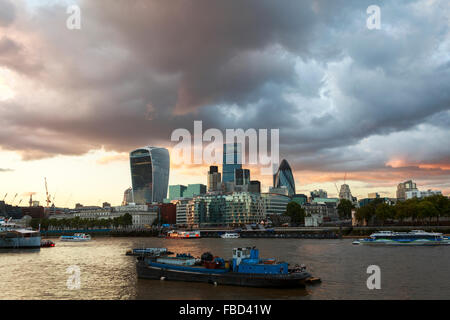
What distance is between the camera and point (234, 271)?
47.9 metres

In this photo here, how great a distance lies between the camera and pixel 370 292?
139 feet

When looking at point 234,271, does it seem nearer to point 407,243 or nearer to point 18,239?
point 407,243

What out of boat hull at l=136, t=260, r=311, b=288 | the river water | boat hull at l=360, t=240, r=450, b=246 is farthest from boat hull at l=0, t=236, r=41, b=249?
boat hull at l=360, t=240, r=450, b=246

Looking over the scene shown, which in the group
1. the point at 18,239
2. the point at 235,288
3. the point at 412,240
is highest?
the point at 235,288

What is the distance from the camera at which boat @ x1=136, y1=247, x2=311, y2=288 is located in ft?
147

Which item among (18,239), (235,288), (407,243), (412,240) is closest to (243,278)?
(235,288)

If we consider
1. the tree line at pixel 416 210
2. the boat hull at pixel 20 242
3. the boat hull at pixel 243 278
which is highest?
the tree line at pixel 416 210

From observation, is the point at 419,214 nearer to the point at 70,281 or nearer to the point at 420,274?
the point at 420,274

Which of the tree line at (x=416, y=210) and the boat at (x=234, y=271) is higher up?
the tree line at (x=416, y=210)

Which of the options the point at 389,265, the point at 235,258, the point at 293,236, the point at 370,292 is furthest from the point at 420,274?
the point at 293,236

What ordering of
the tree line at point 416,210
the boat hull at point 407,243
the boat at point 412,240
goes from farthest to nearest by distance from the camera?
the tree line at point 416,210
the boat at point 412,240
the boat hull at point 407,243

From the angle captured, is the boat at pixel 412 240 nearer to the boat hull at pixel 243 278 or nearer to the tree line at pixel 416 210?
the tree line at pixel 416 210

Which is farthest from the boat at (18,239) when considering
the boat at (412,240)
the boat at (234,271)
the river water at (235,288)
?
the boat at (412,240)

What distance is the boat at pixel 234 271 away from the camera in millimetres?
44947
